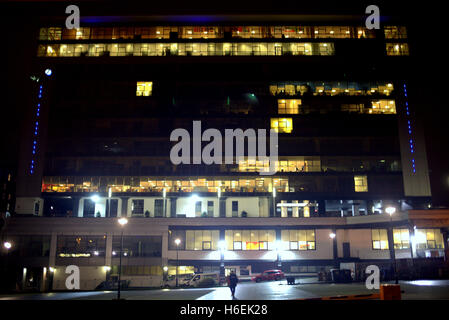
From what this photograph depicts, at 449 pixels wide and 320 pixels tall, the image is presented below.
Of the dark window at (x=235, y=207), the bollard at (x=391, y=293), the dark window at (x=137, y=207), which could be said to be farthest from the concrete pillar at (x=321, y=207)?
the bollard at (x=391, y=293)

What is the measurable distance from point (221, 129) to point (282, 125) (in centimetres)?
1014

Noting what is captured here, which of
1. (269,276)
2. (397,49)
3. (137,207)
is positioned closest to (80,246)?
(137,207)

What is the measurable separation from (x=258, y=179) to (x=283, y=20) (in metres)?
29.9

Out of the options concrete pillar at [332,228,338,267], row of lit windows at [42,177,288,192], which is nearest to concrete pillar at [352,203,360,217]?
concrete pillar at [332,228,338,267]

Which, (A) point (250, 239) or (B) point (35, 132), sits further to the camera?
(B) point (35, 132)

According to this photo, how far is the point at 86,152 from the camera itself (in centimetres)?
5944

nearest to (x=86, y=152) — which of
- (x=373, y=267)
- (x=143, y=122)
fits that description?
(x=143, y=122)

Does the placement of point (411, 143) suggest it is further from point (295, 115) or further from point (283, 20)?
point (283, 20)

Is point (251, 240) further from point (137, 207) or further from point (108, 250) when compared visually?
point (108, 250)

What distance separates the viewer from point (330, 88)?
207 feet

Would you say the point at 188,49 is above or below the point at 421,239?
above

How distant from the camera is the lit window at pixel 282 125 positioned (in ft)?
198

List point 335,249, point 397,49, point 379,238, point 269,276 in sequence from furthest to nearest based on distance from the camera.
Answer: point 397,49 → point 335,249 → point 379,238 → point 269,276

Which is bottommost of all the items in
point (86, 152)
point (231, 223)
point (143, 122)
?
point (231, 223)
